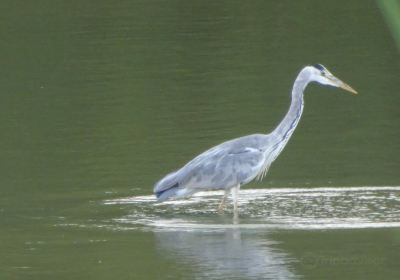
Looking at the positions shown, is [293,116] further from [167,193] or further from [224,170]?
[167,193]

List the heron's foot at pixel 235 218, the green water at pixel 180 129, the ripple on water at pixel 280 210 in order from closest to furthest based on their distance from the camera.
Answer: the green water at pixel 180 129 → the ripple on water at pixel 280 210 → the heron's foot at pixel 235 218

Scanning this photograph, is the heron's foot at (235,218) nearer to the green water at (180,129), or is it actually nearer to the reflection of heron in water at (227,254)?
the green water at (180,129)

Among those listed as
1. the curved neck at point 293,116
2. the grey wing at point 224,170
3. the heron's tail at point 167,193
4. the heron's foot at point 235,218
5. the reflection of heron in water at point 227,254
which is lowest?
the reflection of heron in water at point 227,254

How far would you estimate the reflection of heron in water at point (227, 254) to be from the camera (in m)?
7.00

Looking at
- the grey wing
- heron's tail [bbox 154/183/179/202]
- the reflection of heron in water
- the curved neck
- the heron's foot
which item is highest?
the curved neck

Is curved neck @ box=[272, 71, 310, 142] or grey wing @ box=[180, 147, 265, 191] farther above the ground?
curved neck @ box=[272, 71, 310, 142]

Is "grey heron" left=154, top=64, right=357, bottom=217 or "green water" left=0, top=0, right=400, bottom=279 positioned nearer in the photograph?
"green water" left=0, top=0, right=400, bottom=279

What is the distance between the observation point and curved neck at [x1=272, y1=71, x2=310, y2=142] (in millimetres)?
9141

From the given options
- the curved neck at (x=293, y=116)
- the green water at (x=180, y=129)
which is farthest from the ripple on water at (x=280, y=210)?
the curved neck at (x=293, y=116)

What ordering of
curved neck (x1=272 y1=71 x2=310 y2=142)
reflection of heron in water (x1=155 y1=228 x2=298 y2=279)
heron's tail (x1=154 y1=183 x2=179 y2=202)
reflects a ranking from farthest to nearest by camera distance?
curved neck (x1=272 y1=71 x2=310 y2=142)
heron's tail (x1=154 y1=183 x2=179 y2=202)
reflection of heron in water (x1=155 y1=228 x2=298 y2=279)

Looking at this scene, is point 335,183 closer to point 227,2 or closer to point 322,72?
Answer: point 322,72

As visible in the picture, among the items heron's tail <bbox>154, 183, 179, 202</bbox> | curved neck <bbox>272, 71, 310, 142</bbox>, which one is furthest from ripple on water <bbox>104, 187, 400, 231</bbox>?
curved neck <bbox>272, 71, 310, 142</bbox>

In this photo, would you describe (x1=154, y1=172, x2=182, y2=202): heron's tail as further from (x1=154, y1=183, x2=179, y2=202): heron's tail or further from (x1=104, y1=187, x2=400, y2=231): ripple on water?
(x1=104, y1=187, x2=400, y2=231): ripple on water

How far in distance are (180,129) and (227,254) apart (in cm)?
474
